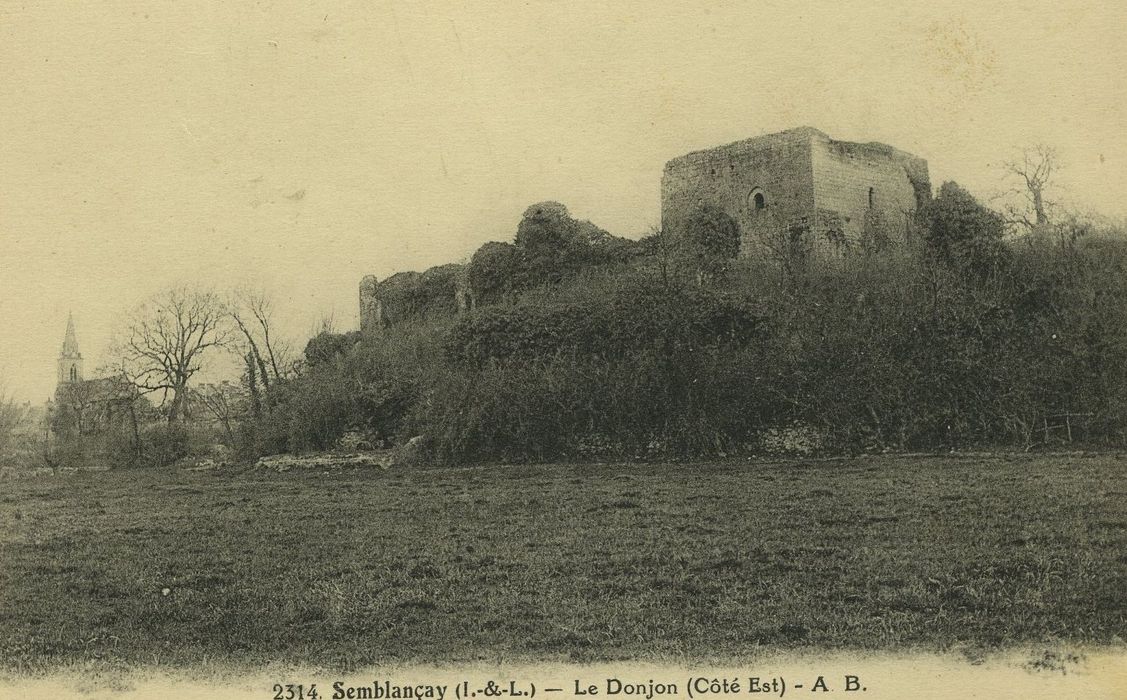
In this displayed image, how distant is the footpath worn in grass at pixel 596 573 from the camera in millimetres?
5098

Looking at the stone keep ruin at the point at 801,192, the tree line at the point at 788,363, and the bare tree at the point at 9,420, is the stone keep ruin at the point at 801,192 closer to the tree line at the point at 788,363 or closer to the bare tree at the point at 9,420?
the tree line at the point at 788,363

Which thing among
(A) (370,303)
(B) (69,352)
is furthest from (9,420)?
(A) (370,303)

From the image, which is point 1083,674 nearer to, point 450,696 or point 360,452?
point 450,696

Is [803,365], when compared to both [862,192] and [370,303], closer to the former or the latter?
[862,192]

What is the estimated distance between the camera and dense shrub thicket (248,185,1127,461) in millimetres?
13930

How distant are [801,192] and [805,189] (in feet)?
0.49

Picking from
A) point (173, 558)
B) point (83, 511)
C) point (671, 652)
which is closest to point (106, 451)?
point (83, 511)

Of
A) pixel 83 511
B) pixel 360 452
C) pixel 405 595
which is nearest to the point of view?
pixel 405 595

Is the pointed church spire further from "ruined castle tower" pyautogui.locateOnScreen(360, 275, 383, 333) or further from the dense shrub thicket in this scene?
"ruined castle tower" pyautogui.locateOnScreen(360, 275, 383, 333)

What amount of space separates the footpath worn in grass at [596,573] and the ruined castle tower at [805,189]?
14.5 meters

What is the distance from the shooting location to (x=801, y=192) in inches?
974

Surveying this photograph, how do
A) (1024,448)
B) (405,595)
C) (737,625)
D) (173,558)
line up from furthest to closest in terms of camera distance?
(1024,448) → (173,558) → (405,595) → (737,625)

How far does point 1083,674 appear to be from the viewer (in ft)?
15.8

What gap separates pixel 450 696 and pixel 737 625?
69.8 inches
